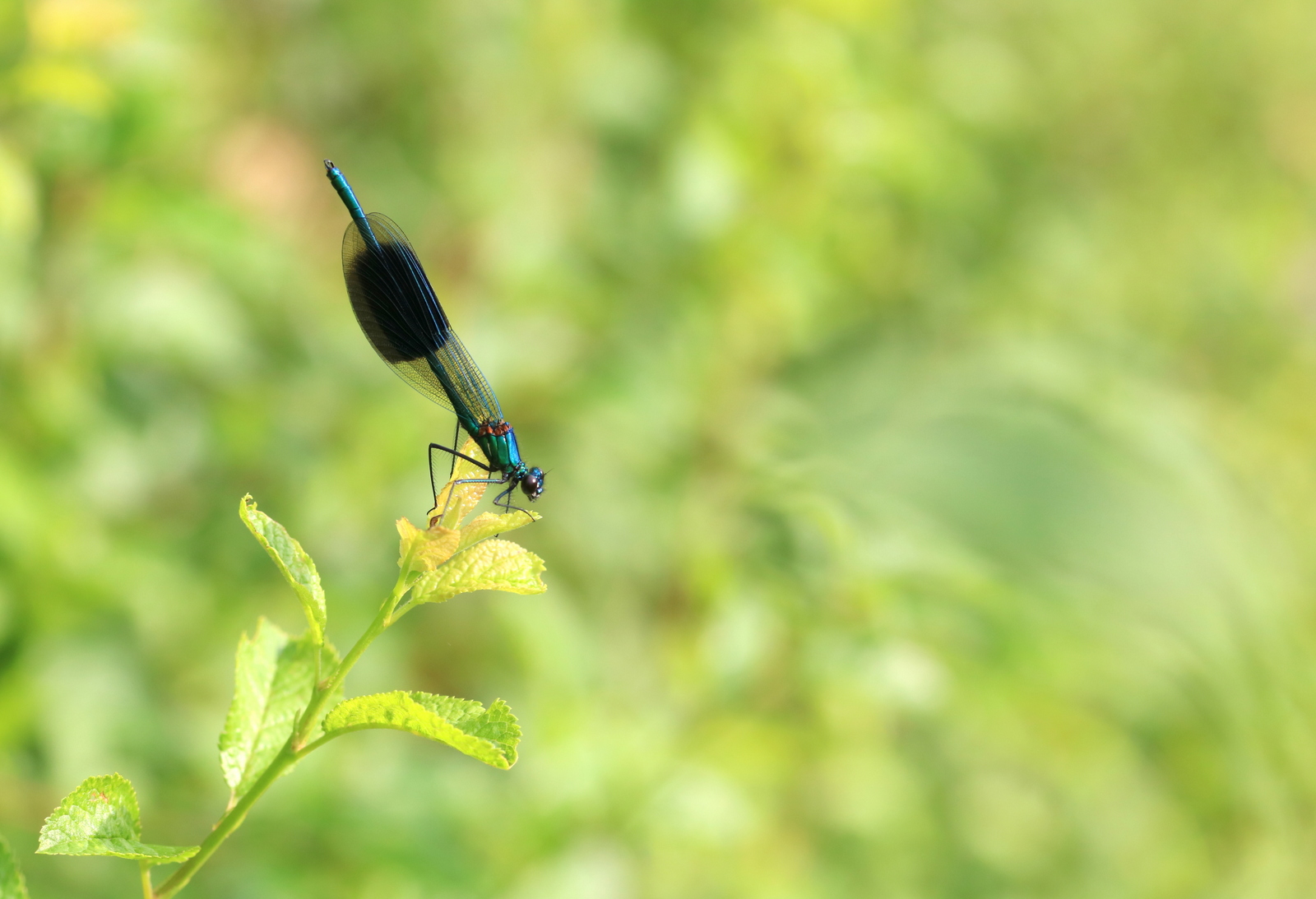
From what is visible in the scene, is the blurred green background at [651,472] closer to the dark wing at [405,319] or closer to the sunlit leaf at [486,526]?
the dark wing at [405,319]

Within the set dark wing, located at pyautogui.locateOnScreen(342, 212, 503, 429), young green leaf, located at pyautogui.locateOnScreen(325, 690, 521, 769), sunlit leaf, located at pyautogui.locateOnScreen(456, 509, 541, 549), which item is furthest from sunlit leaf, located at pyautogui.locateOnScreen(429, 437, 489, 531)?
dark wing, located at pyautogui.locateOnScreen(342, 212, 503, 429)

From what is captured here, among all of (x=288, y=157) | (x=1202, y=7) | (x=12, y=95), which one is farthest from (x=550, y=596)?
(x=1202, y=7)

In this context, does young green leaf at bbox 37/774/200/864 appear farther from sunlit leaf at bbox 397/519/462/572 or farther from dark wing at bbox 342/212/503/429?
dark wing at bbox 342/212/503/429

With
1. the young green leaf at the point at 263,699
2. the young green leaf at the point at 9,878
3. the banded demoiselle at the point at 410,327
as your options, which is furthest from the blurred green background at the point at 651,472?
the young green leaf at the point at 9,878

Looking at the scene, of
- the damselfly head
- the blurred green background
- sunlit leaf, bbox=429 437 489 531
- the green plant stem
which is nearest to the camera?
the green plant stem

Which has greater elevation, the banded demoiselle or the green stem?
the banded demoiselle

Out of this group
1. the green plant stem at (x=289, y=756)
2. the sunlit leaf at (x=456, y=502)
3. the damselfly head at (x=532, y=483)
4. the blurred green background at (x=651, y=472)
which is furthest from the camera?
the blurred green background at (x=651, y=472)
